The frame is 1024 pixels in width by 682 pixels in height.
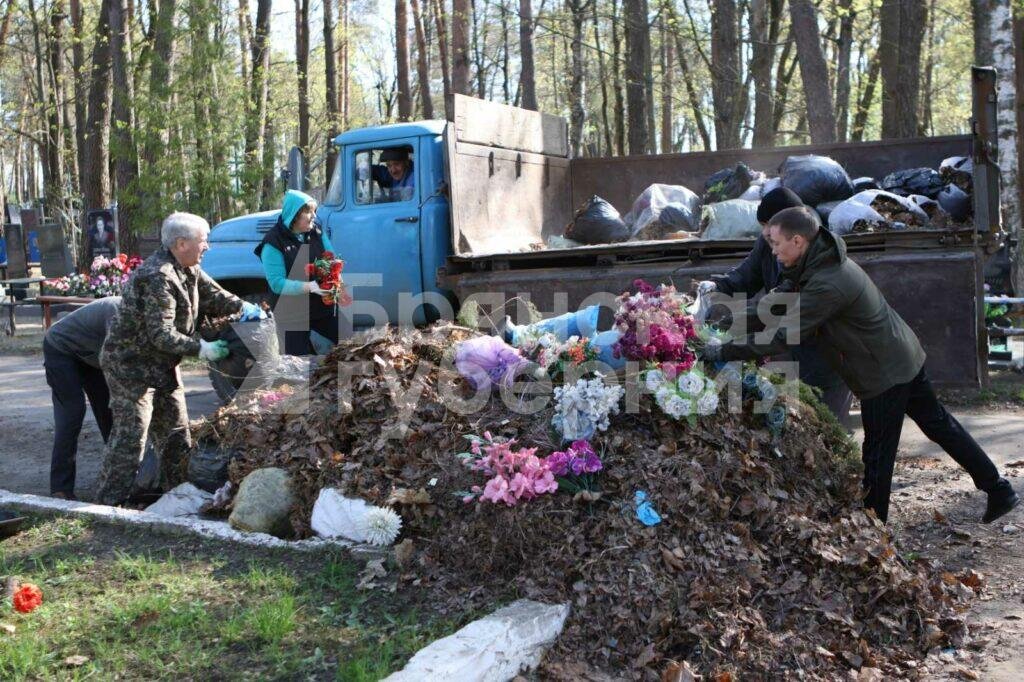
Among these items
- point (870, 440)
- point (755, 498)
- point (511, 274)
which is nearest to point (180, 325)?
point (511, 274)

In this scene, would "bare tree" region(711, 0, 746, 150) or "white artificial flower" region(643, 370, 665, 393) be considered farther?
"bare tree" region(711, 0, 746, 150)

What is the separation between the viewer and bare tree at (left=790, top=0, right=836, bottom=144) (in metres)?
14.5

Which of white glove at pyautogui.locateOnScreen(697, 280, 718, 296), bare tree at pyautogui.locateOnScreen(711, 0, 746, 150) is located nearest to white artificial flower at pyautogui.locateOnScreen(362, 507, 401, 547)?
white glove at pyautogui.locateOnScreen(697, 280, 718, 296)

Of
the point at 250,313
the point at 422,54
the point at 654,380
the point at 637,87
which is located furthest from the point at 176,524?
the point at 422,54

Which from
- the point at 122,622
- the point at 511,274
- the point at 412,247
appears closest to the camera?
the point at 122,622

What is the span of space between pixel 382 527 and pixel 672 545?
4.17ft

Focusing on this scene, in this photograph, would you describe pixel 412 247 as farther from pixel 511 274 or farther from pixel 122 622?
pixel 122 622

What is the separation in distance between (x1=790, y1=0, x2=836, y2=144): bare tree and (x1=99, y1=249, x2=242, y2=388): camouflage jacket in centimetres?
1119

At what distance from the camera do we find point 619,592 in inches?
148

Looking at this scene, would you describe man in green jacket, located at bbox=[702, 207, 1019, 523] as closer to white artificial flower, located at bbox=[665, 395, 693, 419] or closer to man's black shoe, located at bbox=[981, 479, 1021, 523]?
man's black shoe, located at bbox=[981, 479, 1021, 523]

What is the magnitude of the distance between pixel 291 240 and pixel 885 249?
4205 millimetres

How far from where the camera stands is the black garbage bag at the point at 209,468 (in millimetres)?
5477

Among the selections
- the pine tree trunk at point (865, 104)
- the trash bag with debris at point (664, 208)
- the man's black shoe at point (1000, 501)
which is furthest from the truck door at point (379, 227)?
the pine tree trunk at point (865, 104)

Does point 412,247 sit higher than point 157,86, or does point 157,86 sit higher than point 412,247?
point 157,86
